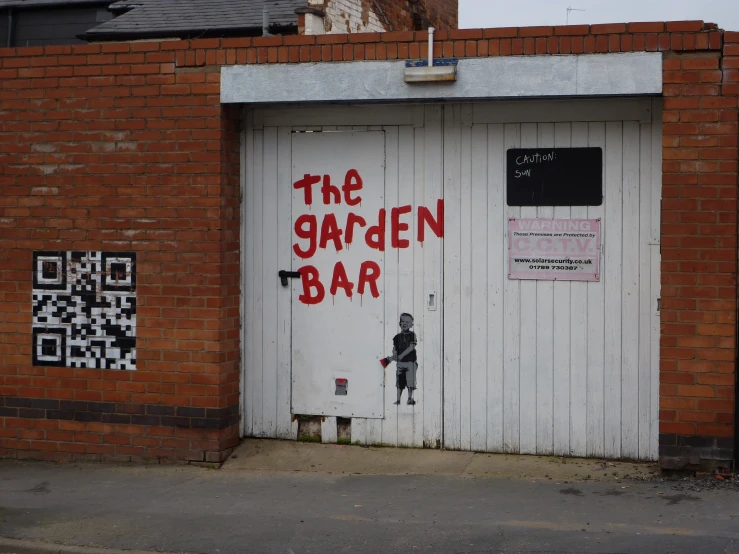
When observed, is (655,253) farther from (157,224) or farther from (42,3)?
(42,3)

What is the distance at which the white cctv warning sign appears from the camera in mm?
7730

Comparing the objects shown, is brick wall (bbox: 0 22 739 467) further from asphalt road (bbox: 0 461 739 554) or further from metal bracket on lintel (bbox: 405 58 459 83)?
asphalt road (bbox: 0 461 739 554)

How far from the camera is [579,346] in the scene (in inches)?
307

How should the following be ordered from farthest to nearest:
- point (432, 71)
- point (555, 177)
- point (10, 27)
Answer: point (10, 27)
point (555, 177)
point (432, 71)

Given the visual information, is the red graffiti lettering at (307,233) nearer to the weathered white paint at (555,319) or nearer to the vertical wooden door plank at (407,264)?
the vertical wooden door plank at (407,264)

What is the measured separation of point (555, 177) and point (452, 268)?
1039 mm

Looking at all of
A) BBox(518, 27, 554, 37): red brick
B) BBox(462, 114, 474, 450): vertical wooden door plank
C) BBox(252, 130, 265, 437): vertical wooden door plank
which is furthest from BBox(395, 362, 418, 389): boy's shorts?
BBox(518, 27, 554, 37): red brick

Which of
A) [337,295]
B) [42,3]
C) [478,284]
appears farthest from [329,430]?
[42,3]

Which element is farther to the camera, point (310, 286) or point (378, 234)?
point (310, 286)

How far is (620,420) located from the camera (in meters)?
7.75

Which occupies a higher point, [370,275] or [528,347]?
[370,275]

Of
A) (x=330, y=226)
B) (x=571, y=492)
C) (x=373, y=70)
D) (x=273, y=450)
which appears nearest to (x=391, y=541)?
(x=571, y=492)

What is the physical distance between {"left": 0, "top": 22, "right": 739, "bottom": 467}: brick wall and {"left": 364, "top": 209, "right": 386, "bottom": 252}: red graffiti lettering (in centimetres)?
110

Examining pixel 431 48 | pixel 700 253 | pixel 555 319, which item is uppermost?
pixel 431 48
